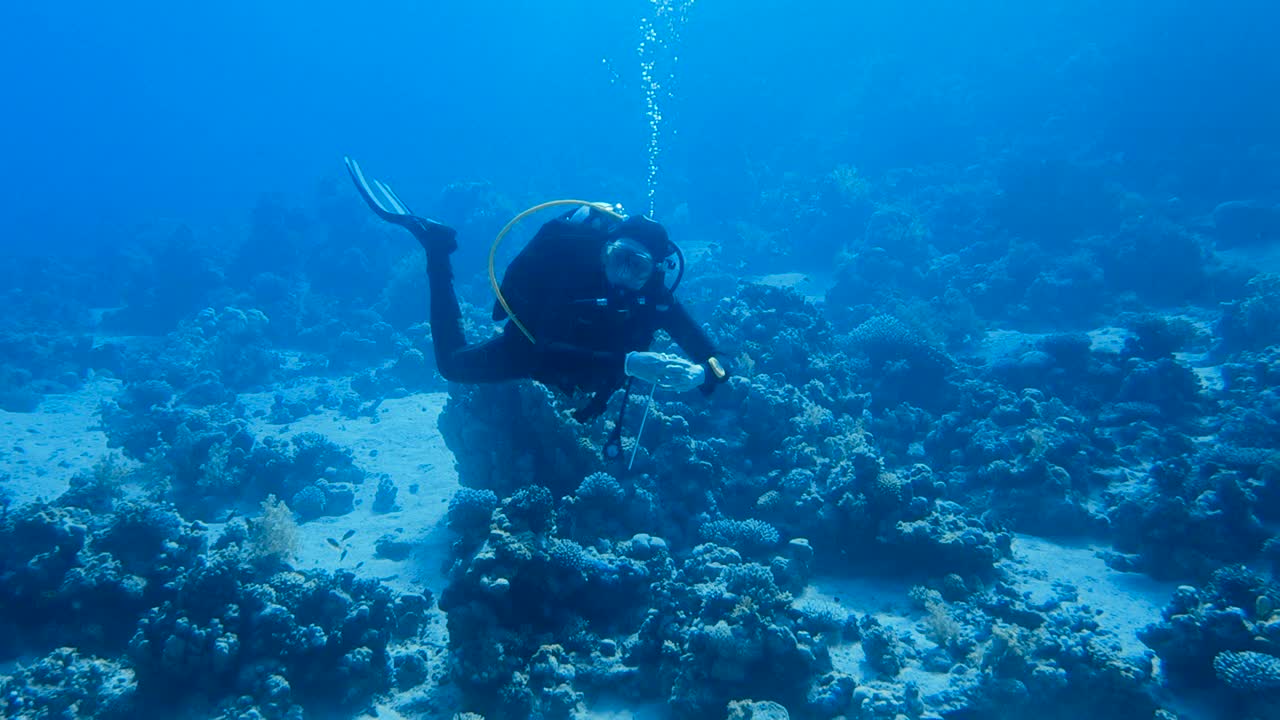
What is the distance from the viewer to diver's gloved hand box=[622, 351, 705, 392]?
A: 437 cm

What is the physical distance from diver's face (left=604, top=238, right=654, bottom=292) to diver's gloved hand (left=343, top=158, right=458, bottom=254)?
2.16 metres

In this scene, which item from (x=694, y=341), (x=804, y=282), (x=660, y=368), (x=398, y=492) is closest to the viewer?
(x=660, y=368)

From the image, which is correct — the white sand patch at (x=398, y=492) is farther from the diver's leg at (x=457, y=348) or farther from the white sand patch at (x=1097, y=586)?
the white sand patch at (x=1097, y=586)

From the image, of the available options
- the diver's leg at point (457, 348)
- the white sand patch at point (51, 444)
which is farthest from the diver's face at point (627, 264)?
the white sand patch at point (51, 444)

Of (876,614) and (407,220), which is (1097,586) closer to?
(876,614)

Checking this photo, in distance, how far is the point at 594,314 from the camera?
16.0 feet

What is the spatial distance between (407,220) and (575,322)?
3161 millimetres

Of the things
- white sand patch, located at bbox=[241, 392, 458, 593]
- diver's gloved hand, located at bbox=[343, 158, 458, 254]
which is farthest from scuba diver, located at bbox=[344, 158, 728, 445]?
white sand patch, located at bbox=[241, 392, 458, 593]

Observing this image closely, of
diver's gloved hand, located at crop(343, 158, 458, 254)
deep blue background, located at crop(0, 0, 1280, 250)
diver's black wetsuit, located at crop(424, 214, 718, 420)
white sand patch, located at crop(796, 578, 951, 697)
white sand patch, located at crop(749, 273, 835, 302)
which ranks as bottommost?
white sand patch, located at crop(796, 578, 951, 697)

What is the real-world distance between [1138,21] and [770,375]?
47228mm

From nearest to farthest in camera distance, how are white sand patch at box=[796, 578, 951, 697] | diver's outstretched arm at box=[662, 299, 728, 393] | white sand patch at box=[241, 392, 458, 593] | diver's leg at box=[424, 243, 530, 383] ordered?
1. diver's outstretched arm at box=[662, 299, 728, 393]
2. diver's leg at box=[424, 243, 530, 383]
3. white sand patch at box=[796, 578, 951, 697]
4. white sand patch at box=[241, 392, 458, 593]

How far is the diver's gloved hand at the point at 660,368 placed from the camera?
172 inches

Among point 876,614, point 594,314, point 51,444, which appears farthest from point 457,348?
point 51,444

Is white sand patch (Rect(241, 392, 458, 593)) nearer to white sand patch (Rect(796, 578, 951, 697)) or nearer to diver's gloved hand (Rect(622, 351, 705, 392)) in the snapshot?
white sand patch (Rect(796, 578, 951, 697))
